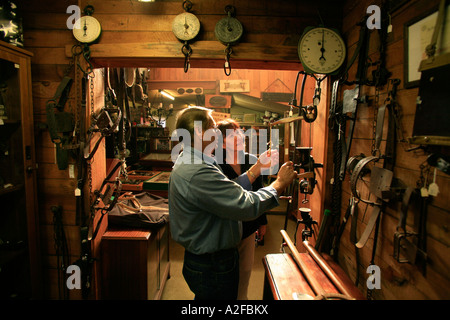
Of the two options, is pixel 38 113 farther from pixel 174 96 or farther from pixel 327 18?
pixel 174 96

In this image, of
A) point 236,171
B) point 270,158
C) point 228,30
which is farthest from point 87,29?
point 270,158

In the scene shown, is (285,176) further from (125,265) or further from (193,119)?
(125,265)

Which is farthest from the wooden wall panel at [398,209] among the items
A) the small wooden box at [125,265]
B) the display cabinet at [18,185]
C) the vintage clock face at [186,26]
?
the display cabinet at [18,185]

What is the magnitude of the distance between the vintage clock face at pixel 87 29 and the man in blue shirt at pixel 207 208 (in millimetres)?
1216

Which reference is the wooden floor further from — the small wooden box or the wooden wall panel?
the wooden wall panel

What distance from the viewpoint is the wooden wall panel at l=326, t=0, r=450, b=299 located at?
40.8 inches

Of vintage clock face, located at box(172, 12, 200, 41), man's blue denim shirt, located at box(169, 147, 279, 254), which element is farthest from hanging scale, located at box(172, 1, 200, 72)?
man's blue denim shirt, located at box(169, 147, 279, 254)

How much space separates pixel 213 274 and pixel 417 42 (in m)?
1.80

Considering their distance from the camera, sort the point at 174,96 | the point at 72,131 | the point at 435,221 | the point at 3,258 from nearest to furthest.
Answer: the point at 435,221
the point at 3,258
the point at 72,131
the point at 174,96

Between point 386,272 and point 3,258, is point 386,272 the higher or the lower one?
the higher one
